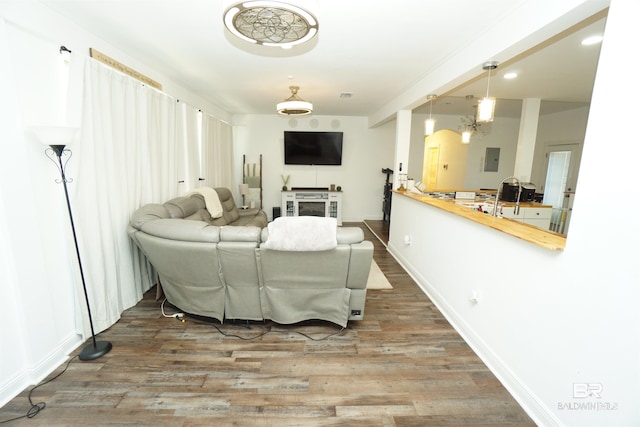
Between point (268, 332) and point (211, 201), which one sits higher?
point (211, 201)

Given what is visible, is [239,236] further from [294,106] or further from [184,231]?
[294,106]

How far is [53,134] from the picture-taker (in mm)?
1668

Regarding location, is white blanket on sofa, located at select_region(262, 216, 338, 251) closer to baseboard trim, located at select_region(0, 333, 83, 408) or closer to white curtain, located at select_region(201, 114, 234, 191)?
baseboard trim, located at select_region(0, 333, 83, 408)

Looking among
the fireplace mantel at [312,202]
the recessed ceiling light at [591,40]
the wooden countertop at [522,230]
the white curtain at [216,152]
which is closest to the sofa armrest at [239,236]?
the wooden countertop at [522,230]

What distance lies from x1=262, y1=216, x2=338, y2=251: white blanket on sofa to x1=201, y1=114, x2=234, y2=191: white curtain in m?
3.18

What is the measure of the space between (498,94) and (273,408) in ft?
16.7

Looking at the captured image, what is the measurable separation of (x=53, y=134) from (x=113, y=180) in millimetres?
818

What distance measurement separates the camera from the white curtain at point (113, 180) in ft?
7.11

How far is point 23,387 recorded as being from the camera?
174cm

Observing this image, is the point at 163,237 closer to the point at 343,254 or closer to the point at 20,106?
the point at 20,106

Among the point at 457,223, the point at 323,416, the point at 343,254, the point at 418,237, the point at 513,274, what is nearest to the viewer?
the point at 323,416

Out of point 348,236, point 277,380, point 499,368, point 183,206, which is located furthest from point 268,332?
point 183,206

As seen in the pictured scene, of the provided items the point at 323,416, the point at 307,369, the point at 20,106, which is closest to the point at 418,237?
the point at 307,369

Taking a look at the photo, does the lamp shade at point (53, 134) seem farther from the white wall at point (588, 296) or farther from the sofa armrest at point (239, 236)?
the white wall at point (588, 296)
